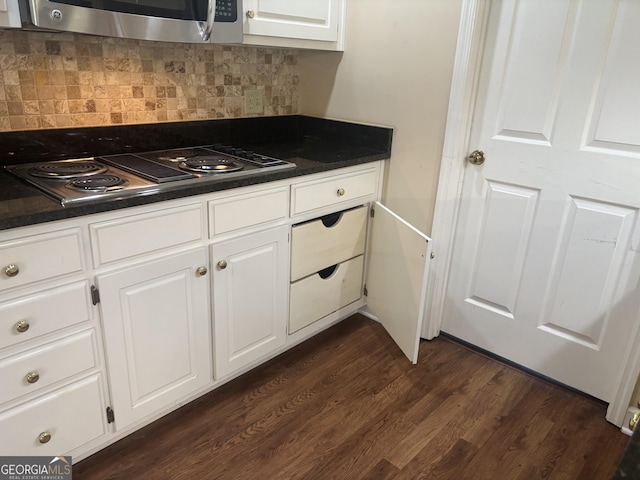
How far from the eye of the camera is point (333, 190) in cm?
207

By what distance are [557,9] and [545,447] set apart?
162 cm

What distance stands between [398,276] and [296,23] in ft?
3.80

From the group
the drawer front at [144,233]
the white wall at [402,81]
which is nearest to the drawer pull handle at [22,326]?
the drawer front at [144,233]

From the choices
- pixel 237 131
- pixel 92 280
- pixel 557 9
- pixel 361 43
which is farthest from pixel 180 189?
pixel 557 9

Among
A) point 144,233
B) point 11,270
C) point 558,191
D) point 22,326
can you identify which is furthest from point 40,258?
point 558,191

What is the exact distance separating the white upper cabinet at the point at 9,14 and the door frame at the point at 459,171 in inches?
60.5

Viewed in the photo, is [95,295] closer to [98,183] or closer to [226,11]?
[98,183]

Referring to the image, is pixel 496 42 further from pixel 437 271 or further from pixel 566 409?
pixel 566 409

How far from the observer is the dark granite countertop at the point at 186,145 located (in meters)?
1.30

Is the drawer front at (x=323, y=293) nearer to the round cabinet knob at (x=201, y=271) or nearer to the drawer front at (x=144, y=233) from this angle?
the round cabinet knob at (x=201, y=271)

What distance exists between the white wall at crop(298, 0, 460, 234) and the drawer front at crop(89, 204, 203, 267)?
1.08 meters

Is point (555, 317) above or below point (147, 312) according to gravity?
below

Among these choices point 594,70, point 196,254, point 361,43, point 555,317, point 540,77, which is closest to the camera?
point 196,254

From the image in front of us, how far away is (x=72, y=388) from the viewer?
4.68 ft
